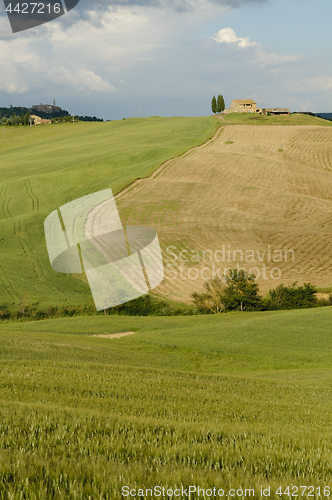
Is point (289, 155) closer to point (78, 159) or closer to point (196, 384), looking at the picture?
point (78, 159)

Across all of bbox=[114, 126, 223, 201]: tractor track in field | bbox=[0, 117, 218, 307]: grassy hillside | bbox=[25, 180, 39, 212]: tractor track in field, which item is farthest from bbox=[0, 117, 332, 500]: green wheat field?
bbox=[114, 126, 223, 201]: tractor track in field

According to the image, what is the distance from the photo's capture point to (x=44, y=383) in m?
9.02

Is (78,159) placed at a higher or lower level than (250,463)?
higher

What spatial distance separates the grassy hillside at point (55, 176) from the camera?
46.3m

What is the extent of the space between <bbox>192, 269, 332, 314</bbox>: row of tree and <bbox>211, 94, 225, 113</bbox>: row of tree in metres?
125

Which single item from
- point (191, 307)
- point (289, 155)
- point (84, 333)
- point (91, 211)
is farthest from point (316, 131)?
point (84, 333)

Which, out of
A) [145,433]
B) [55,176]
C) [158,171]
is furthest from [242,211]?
[145,433]

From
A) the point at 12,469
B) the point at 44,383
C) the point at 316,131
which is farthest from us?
the point at 316,131

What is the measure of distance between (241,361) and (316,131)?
96382mm

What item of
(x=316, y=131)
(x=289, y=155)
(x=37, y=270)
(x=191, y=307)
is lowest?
(x=191, y=307)

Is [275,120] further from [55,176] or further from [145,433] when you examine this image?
[145,433]

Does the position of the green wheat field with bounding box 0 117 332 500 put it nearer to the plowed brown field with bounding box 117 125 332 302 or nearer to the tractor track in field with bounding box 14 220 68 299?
the tractor track in field with bounding box 14 220 68 299

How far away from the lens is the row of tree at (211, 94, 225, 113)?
152 metres

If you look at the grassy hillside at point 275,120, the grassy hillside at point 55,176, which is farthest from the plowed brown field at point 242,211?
the grassy hillside at point 275,120
